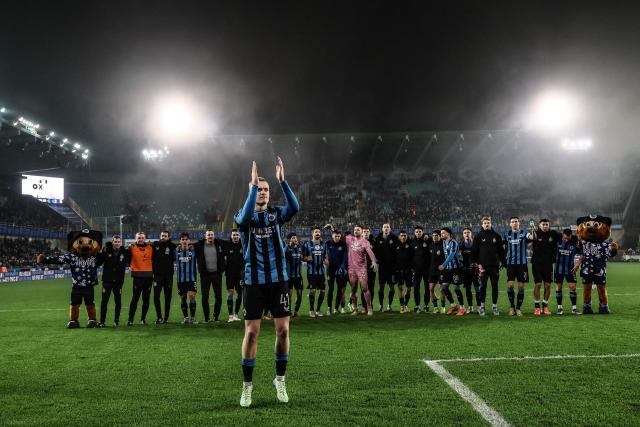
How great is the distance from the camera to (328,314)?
11672 millimetres

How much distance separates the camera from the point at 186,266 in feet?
35.3

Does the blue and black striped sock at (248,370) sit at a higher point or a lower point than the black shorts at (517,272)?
lower

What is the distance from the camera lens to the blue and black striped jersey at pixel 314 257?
460 inches

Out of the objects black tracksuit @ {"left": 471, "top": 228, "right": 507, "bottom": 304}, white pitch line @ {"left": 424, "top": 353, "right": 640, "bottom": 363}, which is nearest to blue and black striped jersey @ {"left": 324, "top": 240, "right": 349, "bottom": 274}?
black tracksuit @ {"left": 471, "top": 228, "right": 507, "bottom": 304}

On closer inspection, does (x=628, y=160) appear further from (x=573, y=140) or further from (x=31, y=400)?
(x=31, y=400)

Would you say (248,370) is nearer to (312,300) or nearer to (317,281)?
(312,300)

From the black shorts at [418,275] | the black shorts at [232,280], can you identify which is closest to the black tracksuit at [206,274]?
the black shorts at [232,280]

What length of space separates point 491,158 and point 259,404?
158 feet

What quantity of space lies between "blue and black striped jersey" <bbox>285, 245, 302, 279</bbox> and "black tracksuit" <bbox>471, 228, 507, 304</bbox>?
13.5 feet

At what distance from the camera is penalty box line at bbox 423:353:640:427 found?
4.02m

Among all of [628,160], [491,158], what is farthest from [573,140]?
[491,158]

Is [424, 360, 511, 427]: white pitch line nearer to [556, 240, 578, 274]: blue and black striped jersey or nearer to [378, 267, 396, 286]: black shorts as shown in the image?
[378, 267, 396, 286]: black shorts

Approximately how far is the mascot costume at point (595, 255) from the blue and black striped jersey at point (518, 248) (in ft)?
4.45

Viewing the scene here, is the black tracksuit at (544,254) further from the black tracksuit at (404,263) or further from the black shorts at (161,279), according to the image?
the black shorts at (161,279)
